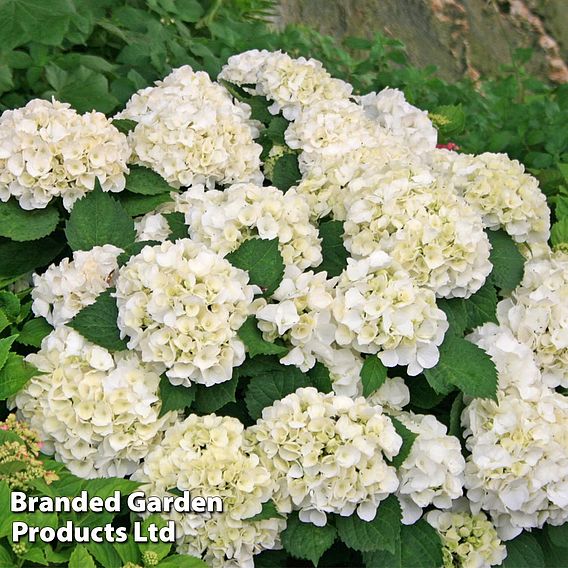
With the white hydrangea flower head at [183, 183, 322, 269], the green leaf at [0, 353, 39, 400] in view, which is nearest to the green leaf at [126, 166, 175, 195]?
the white hydrangea flower head at [183, 183, 322, 269]

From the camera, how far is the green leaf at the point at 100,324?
2.22m

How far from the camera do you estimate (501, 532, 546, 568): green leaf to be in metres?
2.34

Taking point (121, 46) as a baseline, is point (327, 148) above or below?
above

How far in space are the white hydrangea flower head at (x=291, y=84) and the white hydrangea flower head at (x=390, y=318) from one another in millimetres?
886

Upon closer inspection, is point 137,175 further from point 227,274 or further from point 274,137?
point 227,274

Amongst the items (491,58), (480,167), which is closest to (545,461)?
(480,167)

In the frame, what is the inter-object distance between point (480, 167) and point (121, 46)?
2.16 m

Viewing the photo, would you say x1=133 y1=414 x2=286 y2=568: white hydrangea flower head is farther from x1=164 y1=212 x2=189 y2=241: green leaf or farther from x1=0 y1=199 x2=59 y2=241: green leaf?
x1=0 y1=199 x2=59 y2=241: green leaf

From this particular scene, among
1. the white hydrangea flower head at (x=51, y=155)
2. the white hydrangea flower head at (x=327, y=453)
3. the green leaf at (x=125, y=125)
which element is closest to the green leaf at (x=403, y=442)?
the white hydrangea flower head at (x=327, y=453)

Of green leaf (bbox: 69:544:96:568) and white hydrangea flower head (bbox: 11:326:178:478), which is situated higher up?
green leaf (bbox: 69:544:96:568)

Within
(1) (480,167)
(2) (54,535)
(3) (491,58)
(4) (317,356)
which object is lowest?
(3) (491,58)

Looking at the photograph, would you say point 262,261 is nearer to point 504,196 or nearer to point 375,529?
point 375,529

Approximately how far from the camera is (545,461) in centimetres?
221

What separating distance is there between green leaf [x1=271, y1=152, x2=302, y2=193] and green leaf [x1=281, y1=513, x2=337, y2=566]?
109 cm
